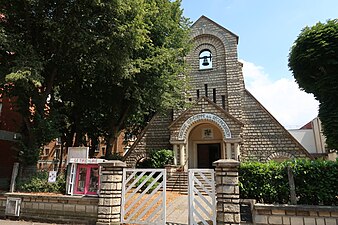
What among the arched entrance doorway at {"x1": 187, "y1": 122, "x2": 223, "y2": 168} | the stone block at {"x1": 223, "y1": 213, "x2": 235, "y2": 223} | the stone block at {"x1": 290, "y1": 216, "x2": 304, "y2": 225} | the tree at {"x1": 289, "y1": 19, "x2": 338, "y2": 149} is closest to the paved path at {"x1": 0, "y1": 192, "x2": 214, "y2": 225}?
the stone block at {"x1": 223, "y1": 213, "x2": 235, "y2": 223}

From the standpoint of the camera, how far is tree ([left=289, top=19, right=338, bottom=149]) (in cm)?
1141

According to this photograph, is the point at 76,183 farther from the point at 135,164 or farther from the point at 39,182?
the point at 135,164

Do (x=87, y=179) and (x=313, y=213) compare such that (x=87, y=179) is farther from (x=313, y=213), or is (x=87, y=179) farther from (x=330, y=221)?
(x=330, y=221)

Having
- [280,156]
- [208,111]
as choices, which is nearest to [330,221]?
[280,156]

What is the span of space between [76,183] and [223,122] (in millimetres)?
10489

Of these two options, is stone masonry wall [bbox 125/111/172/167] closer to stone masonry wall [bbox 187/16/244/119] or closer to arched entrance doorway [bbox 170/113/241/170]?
arched entrance doorway [bbox 170/113/241/170]

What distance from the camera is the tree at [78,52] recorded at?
35.7 feet

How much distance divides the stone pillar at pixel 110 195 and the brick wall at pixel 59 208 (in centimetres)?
50

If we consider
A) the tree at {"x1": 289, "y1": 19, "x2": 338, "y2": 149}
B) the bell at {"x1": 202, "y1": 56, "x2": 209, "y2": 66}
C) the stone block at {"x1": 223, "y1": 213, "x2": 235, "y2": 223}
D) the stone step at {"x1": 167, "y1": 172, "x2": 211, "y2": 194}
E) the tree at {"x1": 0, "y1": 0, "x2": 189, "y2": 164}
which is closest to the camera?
the stone block at {"x1": 223, "y1": 213, "x2": 235, "y2": 223}

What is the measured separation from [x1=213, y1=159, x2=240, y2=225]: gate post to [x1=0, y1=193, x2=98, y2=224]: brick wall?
3775mm

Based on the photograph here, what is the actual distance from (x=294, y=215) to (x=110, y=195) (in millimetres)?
4921

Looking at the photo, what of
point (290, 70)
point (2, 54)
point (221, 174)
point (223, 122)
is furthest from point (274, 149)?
point (2, 54)

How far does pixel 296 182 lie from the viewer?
638 centimetres

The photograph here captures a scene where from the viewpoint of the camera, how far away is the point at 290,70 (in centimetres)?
1359
